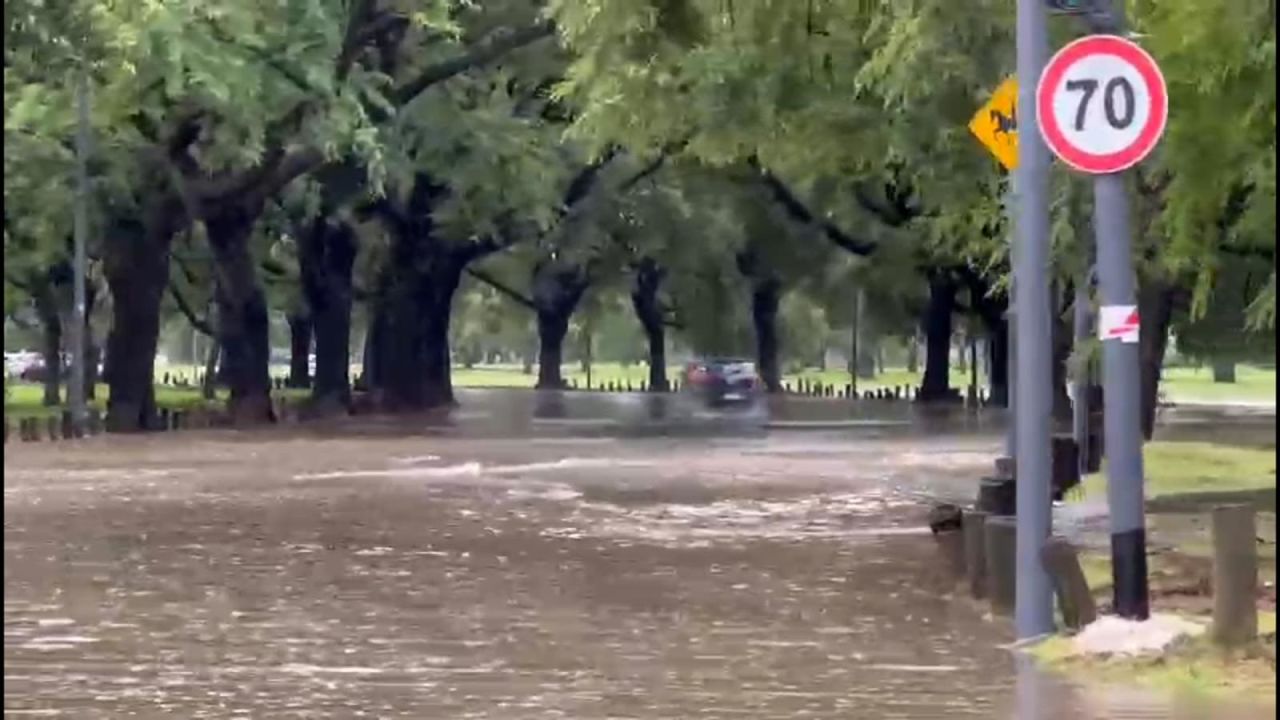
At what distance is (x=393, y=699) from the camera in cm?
1219

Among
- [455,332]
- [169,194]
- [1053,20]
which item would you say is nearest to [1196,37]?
[1053,20]

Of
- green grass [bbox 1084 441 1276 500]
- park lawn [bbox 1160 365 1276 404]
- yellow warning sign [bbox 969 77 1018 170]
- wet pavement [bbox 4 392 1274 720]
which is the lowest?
wet pavement [bbox 4 392 1274 720]

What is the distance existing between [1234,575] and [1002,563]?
346 cm

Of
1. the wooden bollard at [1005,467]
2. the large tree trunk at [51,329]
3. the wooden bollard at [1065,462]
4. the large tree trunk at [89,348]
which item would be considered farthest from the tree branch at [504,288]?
the wooden bollard at [1005,467]

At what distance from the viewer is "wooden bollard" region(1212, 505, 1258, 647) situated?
1259 centimetres

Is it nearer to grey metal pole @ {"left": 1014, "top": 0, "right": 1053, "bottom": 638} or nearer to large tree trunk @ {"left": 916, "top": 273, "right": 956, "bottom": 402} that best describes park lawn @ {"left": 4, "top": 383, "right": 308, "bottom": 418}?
large tree trunk @ {"left": 916, "top": 273, "right": 956, "bottom": 402}

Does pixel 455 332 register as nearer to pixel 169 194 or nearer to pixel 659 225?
pixel 659 225

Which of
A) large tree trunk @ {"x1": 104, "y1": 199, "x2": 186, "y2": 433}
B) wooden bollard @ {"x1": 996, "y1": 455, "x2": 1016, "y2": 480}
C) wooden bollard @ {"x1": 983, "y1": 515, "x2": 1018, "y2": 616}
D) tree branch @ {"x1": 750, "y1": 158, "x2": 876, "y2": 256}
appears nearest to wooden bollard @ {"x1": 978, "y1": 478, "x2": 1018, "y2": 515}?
wooden bollard @ {"x1": 996, "y1": 455, "x2": 1016, "y2": 480}

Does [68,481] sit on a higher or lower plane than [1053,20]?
lower

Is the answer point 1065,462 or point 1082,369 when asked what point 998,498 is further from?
point 1065,462

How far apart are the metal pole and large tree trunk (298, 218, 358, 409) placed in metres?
47.9

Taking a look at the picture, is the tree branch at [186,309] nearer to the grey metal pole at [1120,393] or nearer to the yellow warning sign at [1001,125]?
the yellow warning sign at [1001,125]

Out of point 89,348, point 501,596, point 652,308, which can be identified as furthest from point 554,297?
point 501,596

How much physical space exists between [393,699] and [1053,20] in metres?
9.26
